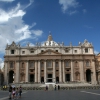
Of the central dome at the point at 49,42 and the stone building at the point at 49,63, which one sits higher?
the central dome at the point at 49,42

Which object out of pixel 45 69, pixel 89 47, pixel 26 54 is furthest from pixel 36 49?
pixel 89 47

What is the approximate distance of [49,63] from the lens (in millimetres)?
76500

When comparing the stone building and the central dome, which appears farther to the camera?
the central dome

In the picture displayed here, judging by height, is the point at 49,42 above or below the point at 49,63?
above

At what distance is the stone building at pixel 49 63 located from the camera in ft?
246

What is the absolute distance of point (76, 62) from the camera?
77000mm

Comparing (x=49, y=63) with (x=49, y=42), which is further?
(x=49, y=42)

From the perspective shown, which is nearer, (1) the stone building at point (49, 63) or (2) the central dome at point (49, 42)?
(1) the stone building at point (49, 63)

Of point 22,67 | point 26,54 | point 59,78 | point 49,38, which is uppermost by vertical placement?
point 49,38

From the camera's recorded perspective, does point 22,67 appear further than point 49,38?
No

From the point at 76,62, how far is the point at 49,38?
29.7 meters

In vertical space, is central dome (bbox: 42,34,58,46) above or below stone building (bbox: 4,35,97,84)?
above

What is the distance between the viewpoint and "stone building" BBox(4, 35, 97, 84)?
75125 millimetres

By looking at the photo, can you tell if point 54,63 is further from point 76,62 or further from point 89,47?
point 89,47
